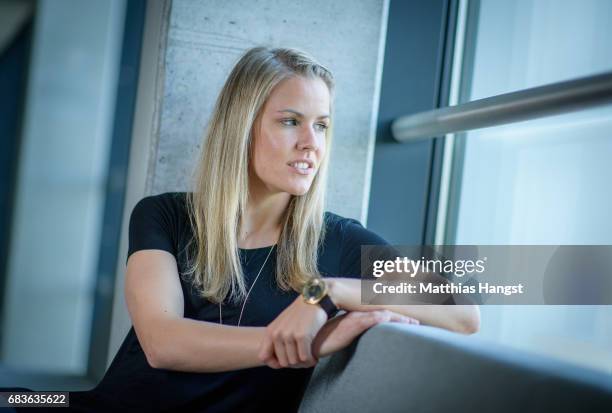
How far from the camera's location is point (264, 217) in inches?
89.3

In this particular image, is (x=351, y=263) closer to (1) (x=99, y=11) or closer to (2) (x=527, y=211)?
(2) (x=527, y=211)

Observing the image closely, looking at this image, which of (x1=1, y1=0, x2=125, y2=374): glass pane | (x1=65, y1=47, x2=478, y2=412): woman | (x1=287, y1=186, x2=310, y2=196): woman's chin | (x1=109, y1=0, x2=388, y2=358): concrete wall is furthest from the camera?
(x1=1, y1=0, x2=125, y2=374): glass pane

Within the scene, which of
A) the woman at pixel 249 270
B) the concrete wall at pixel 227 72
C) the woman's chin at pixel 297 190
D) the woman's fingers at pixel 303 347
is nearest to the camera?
the woman's fingers at pixel 303 347

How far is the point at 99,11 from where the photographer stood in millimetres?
3383

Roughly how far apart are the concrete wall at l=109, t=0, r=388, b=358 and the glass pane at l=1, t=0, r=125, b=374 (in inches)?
18.4

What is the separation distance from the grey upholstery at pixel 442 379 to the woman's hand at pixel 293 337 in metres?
0.11

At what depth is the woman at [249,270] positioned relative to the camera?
164cm

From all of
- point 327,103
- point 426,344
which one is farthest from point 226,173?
point 426,344

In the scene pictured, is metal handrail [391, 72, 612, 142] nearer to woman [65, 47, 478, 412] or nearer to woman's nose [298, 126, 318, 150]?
woman [65, 47, 478, 412]

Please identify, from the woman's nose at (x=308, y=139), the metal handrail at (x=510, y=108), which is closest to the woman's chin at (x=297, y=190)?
the woman's nose at (x=308, y=139)

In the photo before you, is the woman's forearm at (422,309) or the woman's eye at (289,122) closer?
the woman's forearm at (422,309)

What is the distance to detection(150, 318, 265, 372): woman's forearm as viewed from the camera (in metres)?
1.62

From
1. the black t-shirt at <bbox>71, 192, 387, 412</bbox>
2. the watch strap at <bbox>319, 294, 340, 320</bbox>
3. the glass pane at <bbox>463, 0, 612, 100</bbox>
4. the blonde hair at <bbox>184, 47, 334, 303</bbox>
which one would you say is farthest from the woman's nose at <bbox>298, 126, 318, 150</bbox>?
the glass pane at <bbox>463, 0, 612, 100</bbox>

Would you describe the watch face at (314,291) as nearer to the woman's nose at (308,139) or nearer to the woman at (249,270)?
the woman at (249,270)
